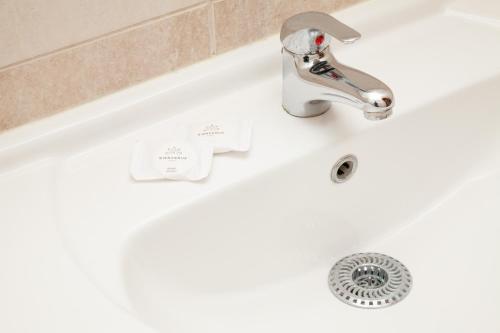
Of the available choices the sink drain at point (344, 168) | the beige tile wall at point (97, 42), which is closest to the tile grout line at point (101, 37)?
the beige tile wall at point (97, 42)

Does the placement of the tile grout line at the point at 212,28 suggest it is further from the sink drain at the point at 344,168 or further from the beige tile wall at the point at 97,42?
the sink drain at the point at 344,168

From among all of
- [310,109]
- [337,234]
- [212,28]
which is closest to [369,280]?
[337,234]

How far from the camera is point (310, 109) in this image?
0.72m

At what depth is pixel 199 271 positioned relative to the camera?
64 centimetres

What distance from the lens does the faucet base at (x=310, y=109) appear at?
2.35 ft

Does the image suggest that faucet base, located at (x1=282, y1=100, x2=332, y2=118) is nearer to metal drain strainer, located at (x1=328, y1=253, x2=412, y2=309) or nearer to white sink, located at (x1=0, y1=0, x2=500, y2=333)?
white sink, located at (x1=0, y1=0, x2=500, y2=333)

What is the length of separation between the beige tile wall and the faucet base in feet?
0.35

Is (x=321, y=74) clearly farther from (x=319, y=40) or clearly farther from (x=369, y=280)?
(x=369, y=280)

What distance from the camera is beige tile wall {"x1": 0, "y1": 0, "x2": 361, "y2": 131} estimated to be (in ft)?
2.05

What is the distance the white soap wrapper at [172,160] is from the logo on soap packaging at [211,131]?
0.6 inches

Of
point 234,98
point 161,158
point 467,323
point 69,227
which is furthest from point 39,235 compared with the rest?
point 467,323

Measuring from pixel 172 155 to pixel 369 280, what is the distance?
24 centimetres

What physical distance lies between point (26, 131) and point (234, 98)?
22 cm

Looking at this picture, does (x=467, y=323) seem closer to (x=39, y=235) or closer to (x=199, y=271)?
(x=199, y=271)
